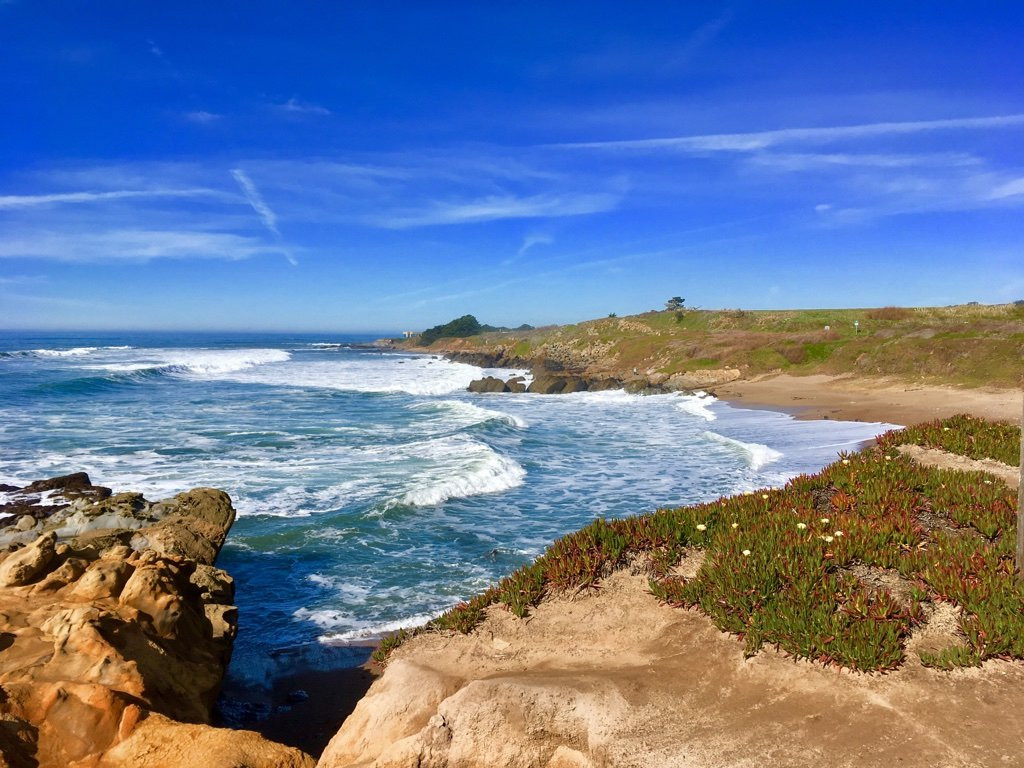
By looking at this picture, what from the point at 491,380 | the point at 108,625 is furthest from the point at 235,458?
the point at 491,380

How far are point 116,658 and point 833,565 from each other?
6.72 metres

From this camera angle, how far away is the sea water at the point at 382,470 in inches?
431

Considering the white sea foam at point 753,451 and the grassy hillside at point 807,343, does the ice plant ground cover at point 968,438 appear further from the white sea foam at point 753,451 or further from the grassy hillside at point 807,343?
the grassy hillside at point 807,343

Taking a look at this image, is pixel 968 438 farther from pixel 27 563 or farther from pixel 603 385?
pixel 603 385

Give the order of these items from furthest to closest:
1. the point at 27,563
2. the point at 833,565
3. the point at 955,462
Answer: the point at 955,462 → the point at 833,565 → the point at 27,563

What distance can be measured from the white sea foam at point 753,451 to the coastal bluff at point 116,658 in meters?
15.7

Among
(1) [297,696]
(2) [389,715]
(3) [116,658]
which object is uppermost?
(3) [116,658]

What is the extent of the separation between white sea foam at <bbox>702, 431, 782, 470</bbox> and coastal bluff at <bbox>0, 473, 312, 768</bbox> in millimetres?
15729

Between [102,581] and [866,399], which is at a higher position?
[102,581]

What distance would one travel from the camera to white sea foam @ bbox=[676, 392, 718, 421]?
103 feet

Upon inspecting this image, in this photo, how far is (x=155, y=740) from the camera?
14.6 feet

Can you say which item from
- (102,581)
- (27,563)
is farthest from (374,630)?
(27,563)

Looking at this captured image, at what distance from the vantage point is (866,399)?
108ft

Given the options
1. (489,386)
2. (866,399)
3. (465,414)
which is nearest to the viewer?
(465,414)
